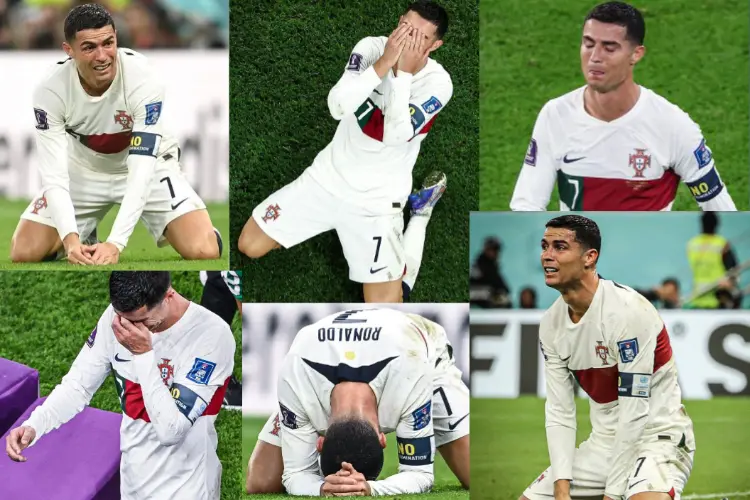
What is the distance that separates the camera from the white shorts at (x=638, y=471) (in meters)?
3.75

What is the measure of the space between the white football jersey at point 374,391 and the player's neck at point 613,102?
1331 mm

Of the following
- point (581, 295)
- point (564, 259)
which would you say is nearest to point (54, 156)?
point (564, 259)

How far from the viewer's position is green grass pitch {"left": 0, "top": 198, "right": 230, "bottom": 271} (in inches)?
164

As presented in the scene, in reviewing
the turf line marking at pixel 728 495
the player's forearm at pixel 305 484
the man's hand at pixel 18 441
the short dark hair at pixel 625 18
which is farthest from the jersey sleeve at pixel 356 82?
the turf line marking at pixel 728 495

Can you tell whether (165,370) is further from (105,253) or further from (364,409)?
(364,409)

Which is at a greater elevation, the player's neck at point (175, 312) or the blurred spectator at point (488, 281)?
the blurred spectator at point (488, 281)

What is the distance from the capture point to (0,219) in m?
4.23

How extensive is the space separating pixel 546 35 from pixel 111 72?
6.74ft

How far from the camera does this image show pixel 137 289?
3953 mm

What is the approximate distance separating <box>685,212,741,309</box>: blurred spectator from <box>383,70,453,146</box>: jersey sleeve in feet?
4.16

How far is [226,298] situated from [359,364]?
0.67 meters

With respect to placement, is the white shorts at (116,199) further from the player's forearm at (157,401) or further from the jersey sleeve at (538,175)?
the jersey sleeve at (538,175)

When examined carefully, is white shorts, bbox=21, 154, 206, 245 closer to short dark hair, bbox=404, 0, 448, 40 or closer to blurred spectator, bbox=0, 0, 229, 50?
blurred spectator, bbox=0, 0, 229, 50

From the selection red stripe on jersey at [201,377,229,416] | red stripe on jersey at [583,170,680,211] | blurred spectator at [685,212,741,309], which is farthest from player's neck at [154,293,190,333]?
blurred spectator at [685,212,741,309]
